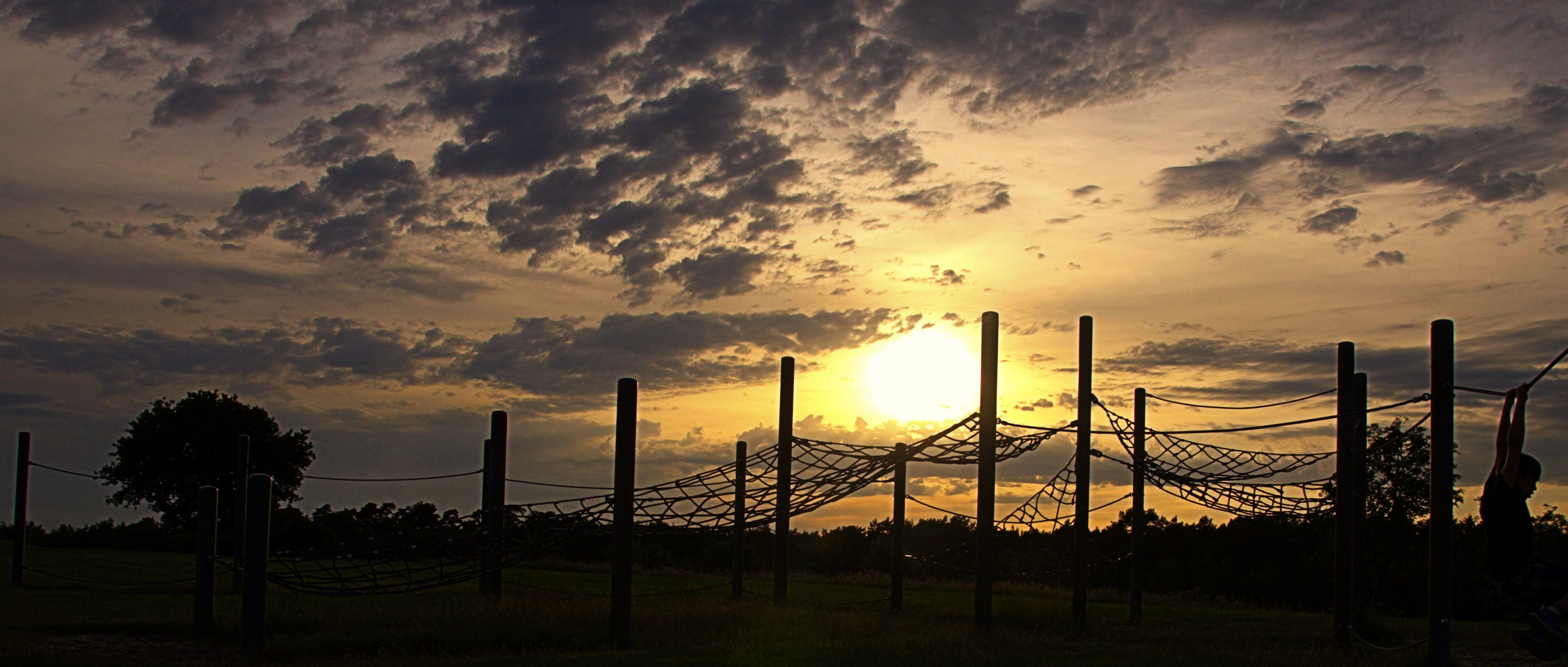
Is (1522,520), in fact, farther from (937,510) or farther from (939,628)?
(937,510)

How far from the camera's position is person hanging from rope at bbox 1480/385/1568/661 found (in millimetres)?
8922

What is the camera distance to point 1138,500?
19.9 m

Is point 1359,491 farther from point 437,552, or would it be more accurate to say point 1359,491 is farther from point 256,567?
point 256,567

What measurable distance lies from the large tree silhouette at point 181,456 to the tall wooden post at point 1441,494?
42.0m

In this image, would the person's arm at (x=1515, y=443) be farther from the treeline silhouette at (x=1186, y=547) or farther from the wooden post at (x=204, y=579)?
the treeline silhouette at (x=1186, y=547)

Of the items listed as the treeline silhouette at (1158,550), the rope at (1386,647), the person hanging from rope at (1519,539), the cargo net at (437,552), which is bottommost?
the treeline silhouette at (1158,550)

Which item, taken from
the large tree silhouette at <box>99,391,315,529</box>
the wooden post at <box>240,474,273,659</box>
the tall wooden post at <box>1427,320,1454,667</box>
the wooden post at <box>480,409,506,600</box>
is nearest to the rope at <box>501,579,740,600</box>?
the wooden post at <box>480,409,506,600</box>

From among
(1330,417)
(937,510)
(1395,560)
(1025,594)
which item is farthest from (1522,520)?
(1395,560)

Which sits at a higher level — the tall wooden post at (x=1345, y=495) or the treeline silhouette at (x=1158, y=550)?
the tall wooden post at (x=1345, y=495)

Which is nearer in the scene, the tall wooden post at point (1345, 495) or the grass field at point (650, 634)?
the grass field at point (650, 634)

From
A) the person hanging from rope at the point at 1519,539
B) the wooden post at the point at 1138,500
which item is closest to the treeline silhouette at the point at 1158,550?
the wooden post at the point at 1138,500

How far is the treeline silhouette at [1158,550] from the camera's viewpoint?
119ft

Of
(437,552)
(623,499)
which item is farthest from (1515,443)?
(437,552)

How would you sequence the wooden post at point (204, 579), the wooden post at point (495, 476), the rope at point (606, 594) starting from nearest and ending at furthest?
the wooden post at point (204, 579), the wooden post at point (495, 476), the rope at point (606, 594)
